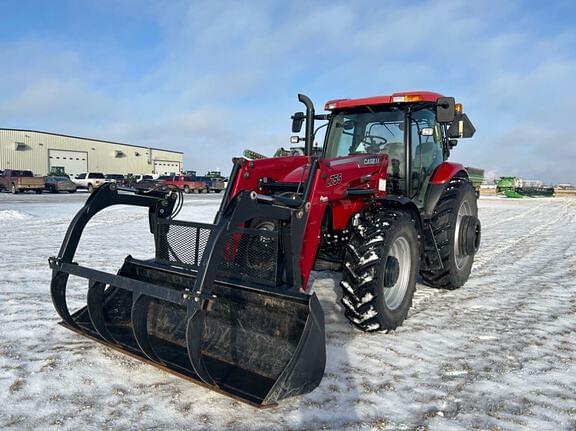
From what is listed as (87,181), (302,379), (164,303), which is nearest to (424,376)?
(302,379)

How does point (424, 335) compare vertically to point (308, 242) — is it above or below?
below

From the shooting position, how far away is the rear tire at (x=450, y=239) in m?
4.95

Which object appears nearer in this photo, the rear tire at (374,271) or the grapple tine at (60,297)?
the grapple tine at (60,297)

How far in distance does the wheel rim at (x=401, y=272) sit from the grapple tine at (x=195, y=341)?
6.86ft

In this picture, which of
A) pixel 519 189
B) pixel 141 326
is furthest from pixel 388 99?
pixel 519 189

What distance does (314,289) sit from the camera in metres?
5.21

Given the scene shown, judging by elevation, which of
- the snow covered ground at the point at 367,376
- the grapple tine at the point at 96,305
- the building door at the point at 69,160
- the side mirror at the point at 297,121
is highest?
the building door at the point at 69,160

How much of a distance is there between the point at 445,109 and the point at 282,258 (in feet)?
7.81

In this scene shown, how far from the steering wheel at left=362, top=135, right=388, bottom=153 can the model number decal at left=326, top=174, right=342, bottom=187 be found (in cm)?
122

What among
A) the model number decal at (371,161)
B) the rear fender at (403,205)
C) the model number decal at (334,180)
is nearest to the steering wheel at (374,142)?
the model number decal at (371,161)

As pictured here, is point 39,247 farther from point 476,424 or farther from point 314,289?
point 476,424

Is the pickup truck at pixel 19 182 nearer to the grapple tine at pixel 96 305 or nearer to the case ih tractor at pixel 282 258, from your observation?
the case ih tractor at pixel 282 258

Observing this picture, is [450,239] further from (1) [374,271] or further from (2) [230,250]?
(2) [230,250]

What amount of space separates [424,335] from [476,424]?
53.1 inches
